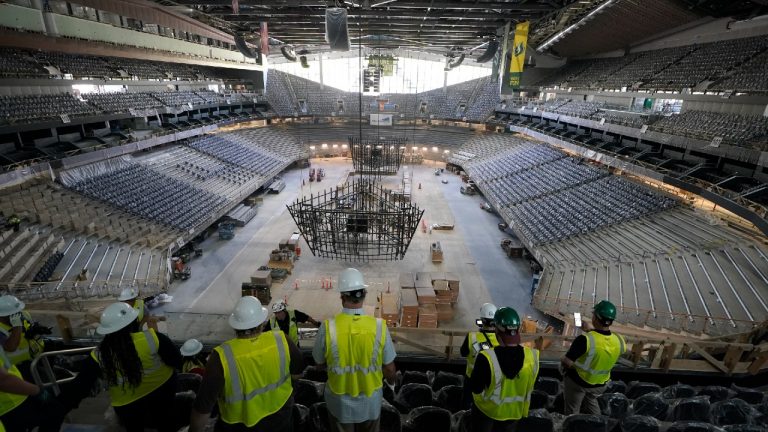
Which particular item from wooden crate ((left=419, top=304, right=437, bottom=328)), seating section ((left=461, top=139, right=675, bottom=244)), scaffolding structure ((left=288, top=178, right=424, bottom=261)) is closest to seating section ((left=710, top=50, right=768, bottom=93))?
seating section ((left=461, top=139, right=675, bottom=244))

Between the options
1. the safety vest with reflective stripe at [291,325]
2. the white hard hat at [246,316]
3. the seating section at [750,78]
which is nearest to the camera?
the white hard hat at [246,316]

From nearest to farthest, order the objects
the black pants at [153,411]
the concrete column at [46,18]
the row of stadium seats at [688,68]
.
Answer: the black pants at [153,411]
the concrete column at [46,18]
the row of stadium seats at [688,68]

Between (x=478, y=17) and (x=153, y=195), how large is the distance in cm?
2174

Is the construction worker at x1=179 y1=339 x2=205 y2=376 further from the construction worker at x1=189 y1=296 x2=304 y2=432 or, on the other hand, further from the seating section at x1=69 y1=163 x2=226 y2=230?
the seating section at x1=69 y1=163 x2=226 y2=230

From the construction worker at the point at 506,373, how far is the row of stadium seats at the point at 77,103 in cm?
2177

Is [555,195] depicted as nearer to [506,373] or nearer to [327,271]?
[327,271]

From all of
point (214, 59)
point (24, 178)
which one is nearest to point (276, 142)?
point (214, 59)

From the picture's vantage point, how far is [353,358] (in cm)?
298

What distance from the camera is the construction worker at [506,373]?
119 inches

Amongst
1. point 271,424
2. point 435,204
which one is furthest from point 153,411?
point 435,204

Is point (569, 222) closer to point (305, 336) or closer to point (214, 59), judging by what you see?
point (305, 336)

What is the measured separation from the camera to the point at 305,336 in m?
6.57

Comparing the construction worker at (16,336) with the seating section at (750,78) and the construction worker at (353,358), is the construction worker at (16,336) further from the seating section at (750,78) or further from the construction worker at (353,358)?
the seating section at (750,78)

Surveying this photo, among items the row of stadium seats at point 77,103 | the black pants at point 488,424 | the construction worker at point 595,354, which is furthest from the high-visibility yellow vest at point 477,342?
the row of stadium seats at point 77,103
